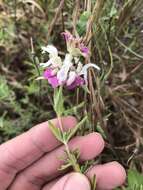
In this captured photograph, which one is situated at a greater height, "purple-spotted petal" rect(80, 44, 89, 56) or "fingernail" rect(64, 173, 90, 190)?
"purple-spotted petal" rect(80, 44, 89, 56)

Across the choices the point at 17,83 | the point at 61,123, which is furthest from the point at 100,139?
the point at 17,83

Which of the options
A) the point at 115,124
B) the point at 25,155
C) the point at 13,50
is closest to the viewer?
the point at 25,155

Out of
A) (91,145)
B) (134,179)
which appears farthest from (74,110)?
(134,179)

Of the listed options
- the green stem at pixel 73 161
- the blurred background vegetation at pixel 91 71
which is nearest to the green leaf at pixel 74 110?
the blurred background vegetation at pixel 91 71

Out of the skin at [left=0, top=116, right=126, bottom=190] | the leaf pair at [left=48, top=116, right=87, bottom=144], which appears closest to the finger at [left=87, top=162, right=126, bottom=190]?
the skin at [left=0, top=116, right=126, bottom=190]

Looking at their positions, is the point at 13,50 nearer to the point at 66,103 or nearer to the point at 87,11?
the point at 66,103

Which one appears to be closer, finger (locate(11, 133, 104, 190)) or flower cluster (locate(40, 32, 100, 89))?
flower cluster (locate(40, 32, 100, 89))

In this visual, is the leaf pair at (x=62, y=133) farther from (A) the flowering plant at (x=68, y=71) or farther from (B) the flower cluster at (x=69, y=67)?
(B) the flower cluster at (x=69, y=67)

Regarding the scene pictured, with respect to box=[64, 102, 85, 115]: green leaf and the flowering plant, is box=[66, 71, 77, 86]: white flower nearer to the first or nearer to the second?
the flowering plant
